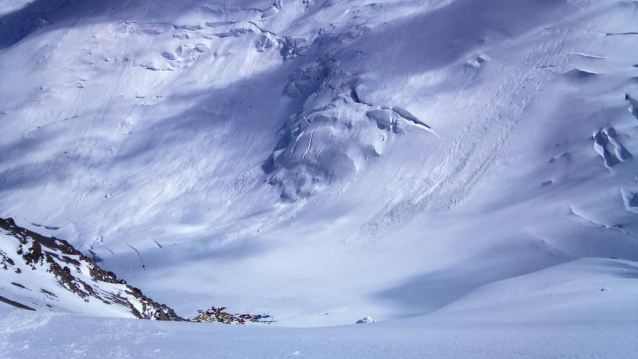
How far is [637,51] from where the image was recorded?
64438 millimetres

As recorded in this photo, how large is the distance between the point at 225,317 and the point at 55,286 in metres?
19.8

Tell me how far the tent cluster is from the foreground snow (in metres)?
27.5

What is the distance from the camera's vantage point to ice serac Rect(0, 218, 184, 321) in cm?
2562

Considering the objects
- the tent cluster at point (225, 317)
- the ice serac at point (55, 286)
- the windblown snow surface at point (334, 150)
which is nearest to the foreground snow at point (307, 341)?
the windblown snow surface at point (334, 150)

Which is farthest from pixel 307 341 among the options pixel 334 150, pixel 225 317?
pixel 334 150

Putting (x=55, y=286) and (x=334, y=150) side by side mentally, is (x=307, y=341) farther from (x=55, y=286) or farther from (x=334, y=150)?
(x=334, y=150)

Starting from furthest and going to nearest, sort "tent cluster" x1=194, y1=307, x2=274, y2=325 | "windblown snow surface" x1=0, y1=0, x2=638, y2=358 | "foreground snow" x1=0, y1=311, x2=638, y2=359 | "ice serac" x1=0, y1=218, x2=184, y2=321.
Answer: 1. "windblown snow surface" x1=0, y1=0, x2=638, y2=358
2. "tent cluster" x1=194, y1=307, x2=274, y2=325
3. "ice serac" x1=0, y1=218, x2=184, y2=321
4. "foreground snow" x1=0, y1=311, x2=638, y2=359

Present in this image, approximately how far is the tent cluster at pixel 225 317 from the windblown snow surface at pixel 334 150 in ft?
3.73

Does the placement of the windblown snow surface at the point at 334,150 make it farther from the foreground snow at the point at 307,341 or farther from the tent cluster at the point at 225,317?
the foreground snow at the point at 307,341

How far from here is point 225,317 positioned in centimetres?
4794

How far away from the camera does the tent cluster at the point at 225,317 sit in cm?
4662

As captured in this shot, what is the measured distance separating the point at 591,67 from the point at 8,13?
276ft

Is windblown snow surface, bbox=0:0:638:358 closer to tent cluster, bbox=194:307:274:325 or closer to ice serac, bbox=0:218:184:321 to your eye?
tent cluster, bbox=194:307:274:325

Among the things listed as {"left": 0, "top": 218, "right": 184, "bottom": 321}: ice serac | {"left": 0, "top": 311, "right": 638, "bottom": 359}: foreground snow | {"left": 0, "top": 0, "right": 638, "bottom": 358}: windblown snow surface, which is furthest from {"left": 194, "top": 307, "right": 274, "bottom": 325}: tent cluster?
{"left": 0, "top": 311, "right": 638, "bottom": 359}: foreground snow
